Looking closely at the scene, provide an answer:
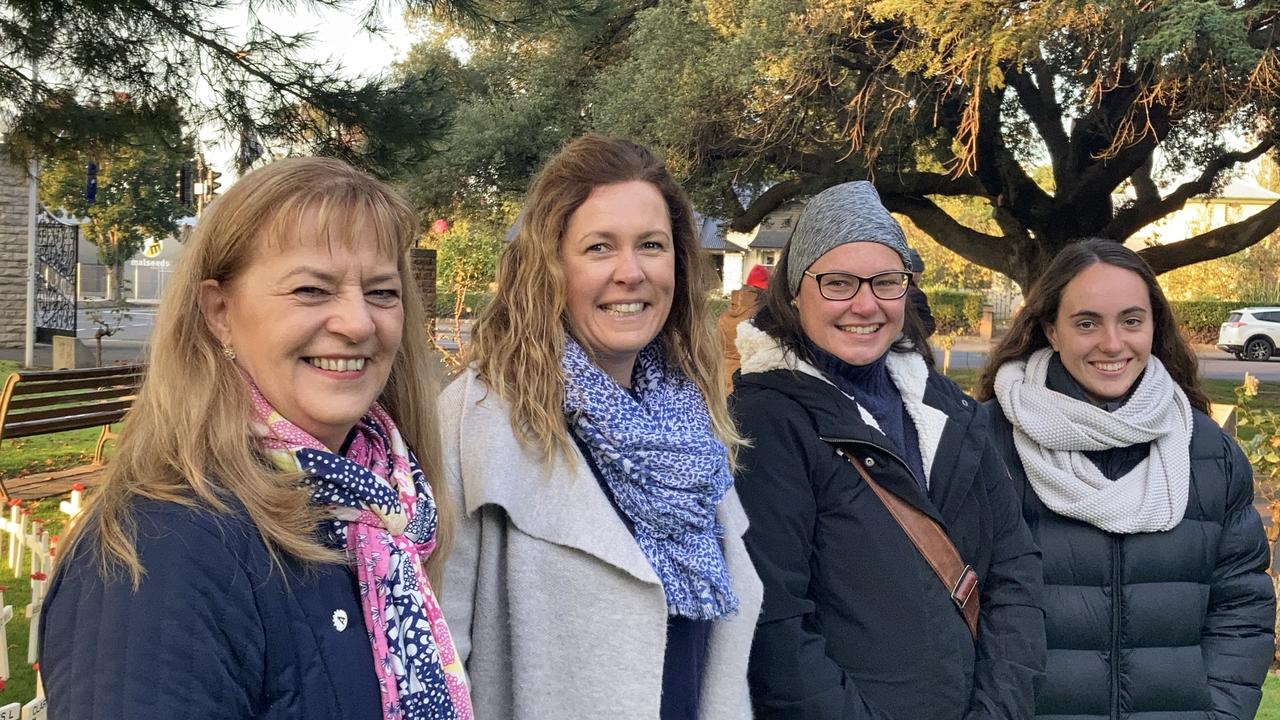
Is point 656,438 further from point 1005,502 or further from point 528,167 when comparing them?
point 528,167

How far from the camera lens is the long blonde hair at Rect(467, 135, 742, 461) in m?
1.96

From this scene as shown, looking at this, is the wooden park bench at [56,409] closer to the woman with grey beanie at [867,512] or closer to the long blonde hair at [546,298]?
the long blonde hair at [546,298]

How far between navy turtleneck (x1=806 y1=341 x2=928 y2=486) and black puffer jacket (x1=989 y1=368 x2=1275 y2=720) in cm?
50

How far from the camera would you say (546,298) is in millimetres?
2047

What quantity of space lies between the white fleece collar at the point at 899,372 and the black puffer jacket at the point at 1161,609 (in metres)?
0.47

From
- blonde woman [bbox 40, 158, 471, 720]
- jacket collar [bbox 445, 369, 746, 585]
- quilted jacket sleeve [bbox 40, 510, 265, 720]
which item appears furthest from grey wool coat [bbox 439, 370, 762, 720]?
quilted jacket sleeve [bbox 40, 510, 265, 720]

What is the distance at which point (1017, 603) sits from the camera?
7.86ft

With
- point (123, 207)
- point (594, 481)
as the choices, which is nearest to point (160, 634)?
point (594, 481)

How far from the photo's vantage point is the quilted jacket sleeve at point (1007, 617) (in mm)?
2301

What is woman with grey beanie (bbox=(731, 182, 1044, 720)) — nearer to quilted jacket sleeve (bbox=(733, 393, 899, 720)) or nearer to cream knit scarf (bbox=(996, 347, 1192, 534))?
quilted jacket sleeve (bbox=(733, 393, 899, 720))

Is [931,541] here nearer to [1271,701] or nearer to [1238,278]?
[1271,701]

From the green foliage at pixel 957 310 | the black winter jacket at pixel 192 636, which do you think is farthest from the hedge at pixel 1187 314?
the black winter jacket at pixel 192 636

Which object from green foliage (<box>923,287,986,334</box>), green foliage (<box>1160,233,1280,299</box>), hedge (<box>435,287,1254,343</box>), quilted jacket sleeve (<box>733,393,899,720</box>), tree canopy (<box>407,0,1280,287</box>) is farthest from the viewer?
green foliage (<box>1160,233,1280,299</box>)

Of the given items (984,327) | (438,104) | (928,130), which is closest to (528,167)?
(928,130)
